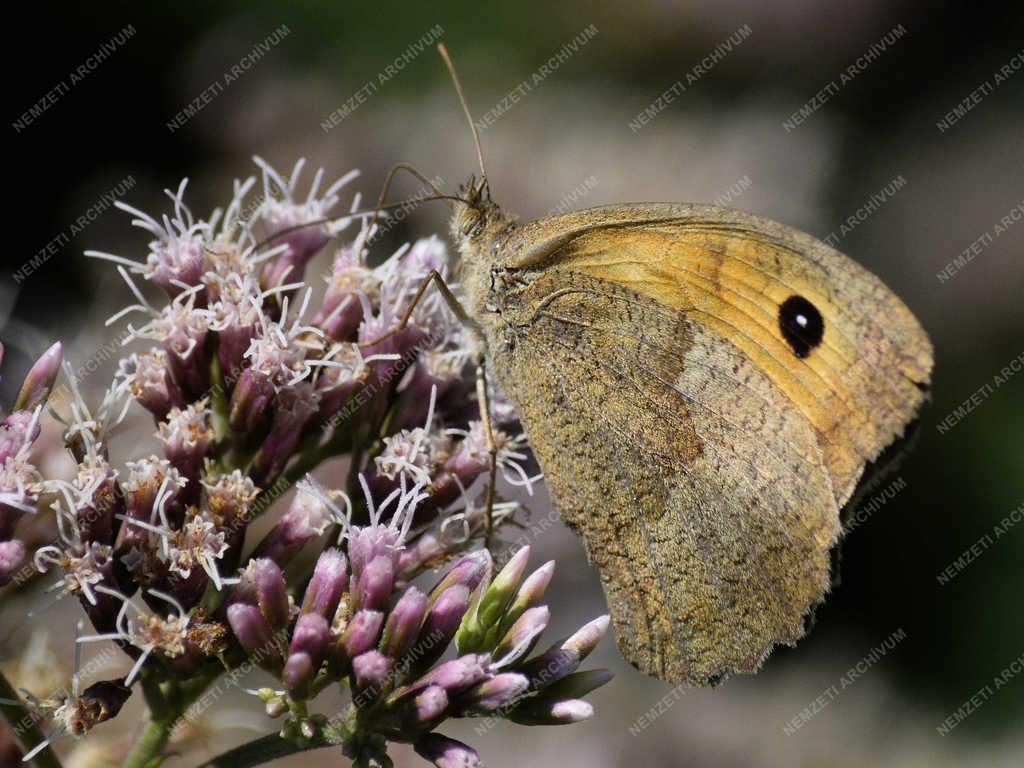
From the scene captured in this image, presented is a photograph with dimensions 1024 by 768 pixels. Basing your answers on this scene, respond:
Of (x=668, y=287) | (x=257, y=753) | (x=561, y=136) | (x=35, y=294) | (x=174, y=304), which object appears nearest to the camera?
(x=257, y=753)

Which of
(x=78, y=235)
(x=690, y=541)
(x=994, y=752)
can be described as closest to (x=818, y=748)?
(x=994, y=752)

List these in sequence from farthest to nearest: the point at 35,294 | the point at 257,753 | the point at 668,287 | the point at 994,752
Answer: the point at 994,752, the point at 35,294, the point at 668,287, the point at 257,753

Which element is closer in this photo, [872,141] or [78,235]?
[78,235]

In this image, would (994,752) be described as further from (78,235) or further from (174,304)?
(78,235)

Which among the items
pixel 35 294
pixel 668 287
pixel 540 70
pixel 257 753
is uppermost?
pixel 540 70

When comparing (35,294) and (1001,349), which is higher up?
(35,294)

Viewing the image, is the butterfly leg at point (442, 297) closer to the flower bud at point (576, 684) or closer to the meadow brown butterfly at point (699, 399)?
the meadow brown butterfly at point (699, 399)

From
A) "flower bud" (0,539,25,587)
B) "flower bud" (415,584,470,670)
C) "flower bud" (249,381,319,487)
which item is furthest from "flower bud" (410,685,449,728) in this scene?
"flower bud" (0,539,25,587)
